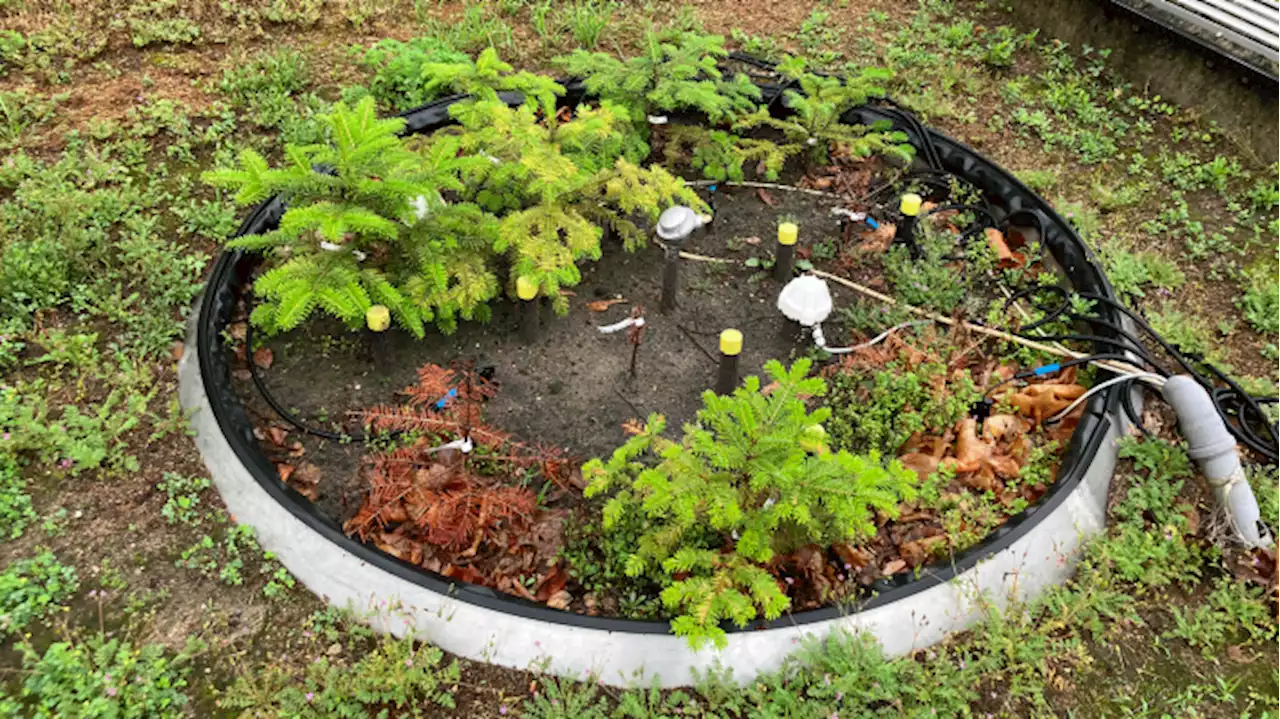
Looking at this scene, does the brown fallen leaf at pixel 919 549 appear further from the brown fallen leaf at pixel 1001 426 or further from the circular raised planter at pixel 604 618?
the brown fallen leaf at pixel 1001 426

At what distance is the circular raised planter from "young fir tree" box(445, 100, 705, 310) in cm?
152

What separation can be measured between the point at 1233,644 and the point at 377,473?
142 inches

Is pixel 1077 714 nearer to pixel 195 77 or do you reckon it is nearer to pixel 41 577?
pixel 41 577

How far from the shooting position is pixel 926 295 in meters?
4.82

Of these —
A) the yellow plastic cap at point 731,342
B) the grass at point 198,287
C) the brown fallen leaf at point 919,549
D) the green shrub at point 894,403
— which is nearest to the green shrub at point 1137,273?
the grass at point 198,287

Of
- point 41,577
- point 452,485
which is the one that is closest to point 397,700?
point 452,485

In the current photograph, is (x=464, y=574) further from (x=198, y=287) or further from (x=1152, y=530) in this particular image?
→ (x=1152, y=530)

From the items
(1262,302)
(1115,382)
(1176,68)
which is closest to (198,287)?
(1115,382)

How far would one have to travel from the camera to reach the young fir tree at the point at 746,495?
3.07 metres

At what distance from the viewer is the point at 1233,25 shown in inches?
240

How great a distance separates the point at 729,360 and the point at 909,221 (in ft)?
5.55

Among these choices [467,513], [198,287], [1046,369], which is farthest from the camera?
[198,287]

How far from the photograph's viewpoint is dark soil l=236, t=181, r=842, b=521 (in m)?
4.25

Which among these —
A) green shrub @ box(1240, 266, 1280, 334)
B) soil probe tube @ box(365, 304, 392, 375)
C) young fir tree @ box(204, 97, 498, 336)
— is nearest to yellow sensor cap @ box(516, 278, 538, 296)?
young fir tree @ box(204, 97, 498, 336)
